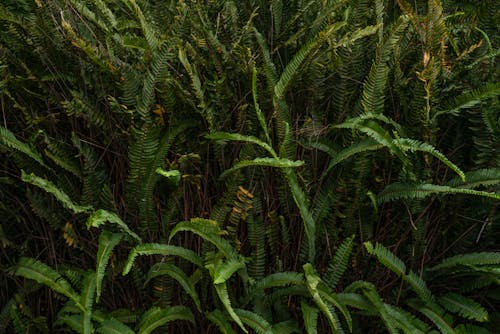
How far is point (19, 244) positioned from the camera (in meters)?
2.11

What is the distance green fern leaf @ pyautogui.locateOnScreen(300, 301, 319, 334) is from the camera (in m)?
1.76

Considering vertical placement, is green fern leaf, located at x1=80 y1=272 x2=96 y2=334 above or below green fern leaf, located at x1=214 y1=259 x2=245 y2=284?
below

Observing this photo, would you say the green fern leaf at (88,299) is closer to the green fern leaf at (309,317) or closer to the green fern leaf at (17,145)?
the green fern leaf at (17,145)

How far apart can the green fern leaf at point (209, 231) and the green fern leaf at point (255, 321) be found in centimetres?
19

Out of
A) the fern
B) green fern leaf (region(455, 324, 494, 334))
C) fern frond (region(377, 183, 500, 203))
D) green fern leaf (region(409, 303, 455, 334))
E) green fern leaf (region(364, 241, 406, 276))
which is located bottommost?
green fern leaf (region(455, 324, 494, 334))

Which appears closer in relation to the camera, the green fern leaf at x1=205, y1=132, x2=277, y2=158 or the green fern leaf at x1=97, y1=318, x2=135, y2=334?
the green fern leaf at x1=205, y1=132, x2=277, y2=158

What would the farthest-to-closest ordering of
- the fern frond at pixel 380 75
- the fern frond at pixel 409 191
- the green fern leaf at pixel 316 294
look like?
the fern frond at pixel 380 75 → the fern frond at pixel 409 191 → the green fern leaf at pixel 316 294

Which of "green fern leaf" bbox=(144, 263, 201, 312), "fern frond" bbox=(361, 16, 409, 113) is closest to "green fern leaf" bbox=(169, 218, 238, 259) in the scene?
"green fern leaf" bbox=(144, 263, 201, 312)

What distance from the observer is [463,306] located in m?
1.88

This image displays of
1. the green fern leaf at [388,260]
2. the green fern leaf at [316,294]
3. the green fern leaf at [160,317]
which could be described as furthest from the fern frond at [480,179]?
the green fern leaf at [160,317]

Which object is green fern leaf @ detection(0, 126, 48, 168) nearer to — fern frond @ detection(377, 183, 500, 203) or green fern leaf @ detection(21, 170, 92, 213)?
green fern leaf @ detection(21, 170, 92, 213)

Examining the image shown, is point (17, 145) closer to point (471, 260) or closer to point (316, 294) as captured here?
point (316, 294)

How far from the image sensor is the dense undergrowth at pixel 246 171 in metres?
1.89

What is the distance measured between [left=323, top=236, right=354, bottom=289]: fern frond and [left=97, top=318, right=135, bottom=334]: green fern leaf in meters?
0.68
